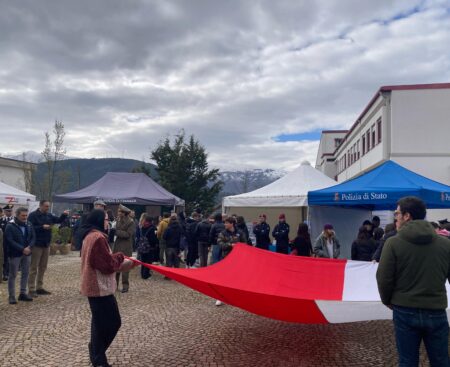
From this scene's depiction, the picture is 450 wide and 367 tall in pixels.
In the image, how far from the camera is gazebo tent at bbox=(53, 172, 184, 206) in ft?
49.7

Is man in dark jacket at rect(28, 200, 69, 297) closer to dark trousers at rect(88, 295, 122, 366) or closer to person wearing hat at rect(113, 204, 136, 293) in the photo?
person wearing hat at rect(113, 204, 136, 293)

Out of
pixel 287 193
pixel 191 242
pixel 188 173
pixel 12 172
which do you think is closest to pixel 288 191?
pixel 287 193

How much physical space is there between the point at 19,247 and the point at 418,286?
632cm

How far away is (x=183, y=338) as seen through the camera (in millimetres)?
5293

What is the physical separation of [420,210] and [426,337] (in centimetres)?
87

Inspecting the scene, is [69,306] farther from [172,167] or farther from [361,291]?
[172,167]

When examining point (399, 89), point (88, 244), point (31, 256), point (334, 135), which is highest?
point (334, 135)

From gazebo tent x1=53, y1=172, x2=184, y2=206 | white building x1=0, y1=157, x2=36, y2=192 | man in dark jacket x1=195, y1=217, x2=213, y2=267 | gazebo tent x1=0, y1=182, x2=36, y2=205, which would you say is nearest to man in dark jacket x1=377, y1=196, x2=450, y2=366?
man in dark jacket x1=195, y1=217, x2=213, y2=267

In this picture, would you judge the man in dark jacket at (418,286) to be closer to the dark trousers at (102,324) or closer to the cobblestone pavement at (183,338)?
the cobblestone pavement at (183,338)

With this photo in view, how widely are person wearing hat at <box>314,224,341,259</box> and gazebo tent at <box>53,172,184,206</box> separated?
8525 millimetres

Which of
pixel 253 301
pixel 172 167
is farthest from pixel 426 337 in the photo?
pixel 172 167

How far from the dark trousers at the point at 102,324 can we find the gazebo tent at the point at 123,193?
10963 mm

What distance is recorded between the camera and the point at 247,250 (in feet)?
21.9

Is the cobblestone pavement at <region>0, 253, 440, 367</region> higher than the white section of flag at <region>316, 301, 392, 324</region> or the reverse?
the reverse
